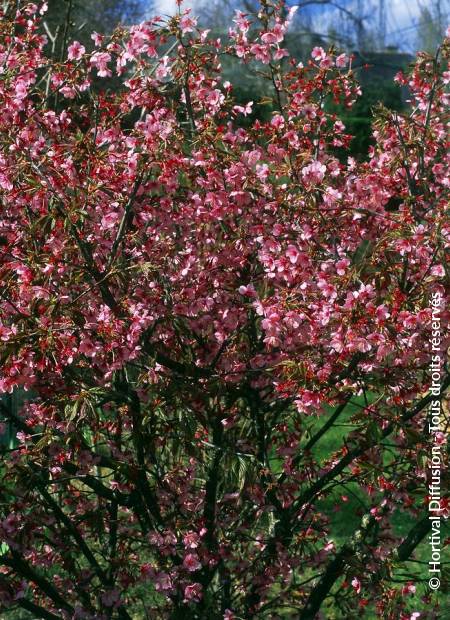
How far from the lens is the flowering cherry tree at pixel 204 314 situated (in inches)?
113

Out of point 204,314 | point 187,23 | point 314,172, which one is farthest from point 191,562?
point 187,23

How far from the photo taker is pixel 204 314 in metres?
3.38

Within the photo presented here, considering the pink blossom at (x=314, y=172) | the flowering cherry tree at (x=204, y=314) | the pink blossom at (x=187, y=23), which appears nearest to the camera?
the flowering cherry tree at (x=204, y=314)

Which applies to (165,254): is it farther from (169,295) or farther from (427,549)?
(427,549)

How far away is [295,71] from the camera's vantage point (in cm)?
369

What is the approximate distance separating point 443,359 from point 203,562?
1276mm

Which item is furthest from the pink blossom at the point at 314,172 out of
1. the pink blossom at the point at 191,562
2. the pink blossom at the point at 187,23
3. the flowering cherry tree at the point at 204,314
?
the pink blossom at the point at 191,562

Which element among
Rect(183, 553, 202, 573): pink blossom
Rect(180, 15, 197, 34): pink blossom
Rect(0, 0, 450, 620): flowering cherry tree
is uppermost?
Rect(180, 15, 197, 34): pink blossom

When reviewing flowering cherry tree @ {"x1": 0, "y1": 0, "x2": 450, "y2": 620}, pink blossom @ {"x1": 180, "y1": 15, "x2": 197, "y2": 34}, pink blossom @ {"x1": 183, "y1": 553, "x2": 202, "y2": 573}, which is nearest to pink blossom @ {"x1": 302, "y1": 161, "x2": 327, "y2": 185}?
flowering cherry tree @ {"x1": 0, "y1": 0, "x2": 450, "y2": 620}

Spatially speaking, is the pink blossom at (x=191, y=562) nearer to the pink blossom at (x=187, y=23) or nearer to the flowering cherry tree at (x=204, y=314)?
the flowering cherry tree at (x=204, y=314)

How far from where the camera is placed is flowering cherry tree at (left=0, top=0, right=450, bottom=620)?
2.86 metres

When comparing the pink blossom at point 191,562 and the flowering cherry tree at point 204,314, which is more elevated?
the flowering cherry tree at point 204,314

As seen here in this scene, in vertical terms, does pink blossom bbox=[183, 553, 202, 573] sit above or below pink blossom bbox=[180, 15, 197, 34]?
below

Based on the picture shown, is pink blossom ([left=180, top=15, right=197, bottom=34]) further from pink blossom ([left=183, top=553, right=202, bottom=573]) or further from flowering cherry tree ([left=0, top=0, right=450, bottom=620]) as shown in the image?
pink blossom ([left=183, top=553, right=202, bottom=573])
